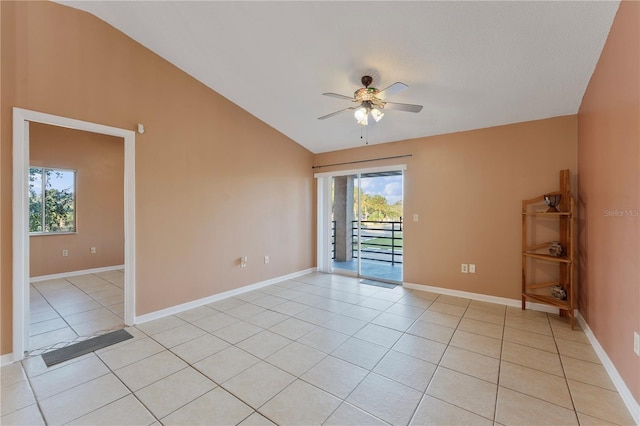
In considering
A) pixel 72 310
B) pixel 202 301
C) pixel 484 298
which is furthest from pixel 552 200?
pixel 72 310

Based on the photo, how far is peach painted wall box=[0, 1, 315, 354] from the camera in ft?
7.74

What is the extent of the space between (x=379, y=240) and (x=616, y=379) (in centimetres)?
404

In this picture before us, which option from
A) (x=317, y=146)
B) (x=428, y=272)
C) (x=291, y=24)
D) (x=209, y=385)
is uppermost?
(x=291, y=24)

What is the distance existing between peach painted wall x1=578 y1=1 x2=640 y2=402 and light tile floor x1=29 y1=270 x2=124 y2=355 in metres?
4.57

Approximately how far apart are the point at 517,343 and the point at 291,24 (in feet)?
12.2

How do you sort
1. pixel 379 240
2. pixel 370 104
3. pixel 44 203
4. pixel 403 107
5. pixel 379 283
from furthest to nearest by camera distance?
1. pixel 379 240
2. pixel 44 203
3. pixel 379 283
4. pixel 370 104
5. pixel 403 107

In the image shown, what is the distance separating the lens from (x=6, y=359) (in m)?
2.25

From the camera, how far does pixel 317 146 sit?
5.25 metres

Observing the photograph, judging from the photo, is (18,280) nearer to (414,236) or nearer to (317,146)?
(317,146)

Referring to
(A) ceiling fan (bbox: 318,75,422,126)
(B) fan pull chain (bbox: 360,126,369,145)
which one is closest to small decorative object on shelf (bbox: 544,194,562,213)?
(A) ceiling fan (bbox: 318,75,422,126)

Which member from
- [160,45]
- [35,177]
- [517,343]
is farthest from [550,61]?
[35,177]

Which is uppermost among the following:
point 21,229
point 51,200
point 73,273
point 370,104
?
point 370,104

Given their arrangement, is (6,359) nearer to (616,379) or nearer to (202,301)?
(202,301)

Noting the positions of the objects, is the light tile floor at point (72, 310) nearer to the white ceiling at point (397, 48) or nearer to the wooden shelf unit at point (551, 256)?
the white ceiling at point (397, 48)
